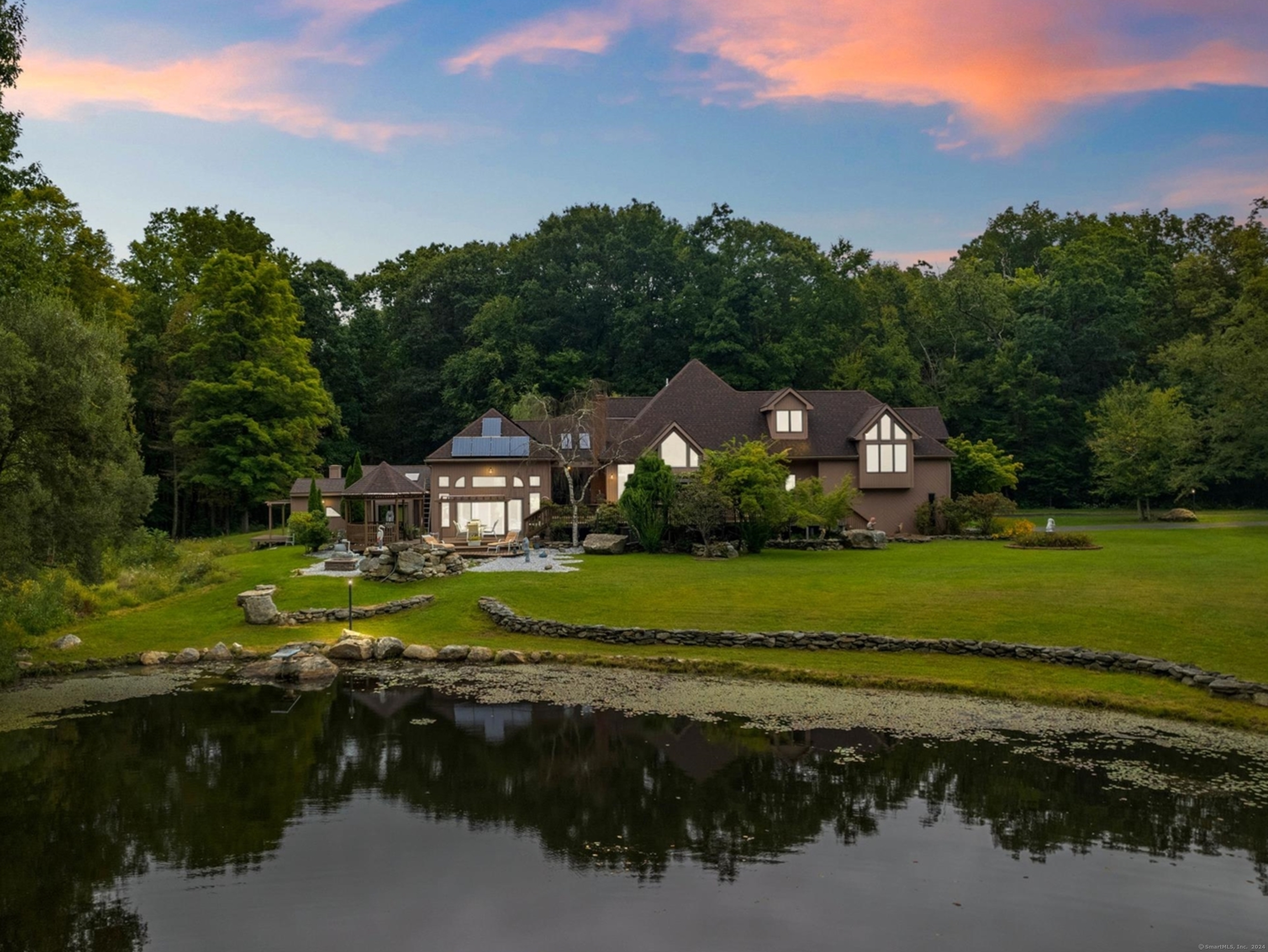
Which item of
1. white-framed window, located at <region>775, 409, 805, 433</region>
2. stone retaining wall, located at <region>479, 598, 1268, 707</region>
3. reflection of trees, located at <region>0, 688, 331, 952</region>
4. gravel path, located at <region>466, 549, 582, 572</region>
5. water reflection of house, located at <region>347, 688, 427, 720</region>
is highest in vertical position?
white-framed window, located at <region>775, 409, 805, 433</region>

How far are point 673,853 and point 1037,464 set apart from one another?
54421 millimetres

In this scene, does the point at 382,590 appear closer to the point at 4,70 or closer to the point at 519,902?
the point at 4,70

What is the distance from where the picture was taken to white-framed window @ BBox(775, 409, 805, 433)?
144 ft

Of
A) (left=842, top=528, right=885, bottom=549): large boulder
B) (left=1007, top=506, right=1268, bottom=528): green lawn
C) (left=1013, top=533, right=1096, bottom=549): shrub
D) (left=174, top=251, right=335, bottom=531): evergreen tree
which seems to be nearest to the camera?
(left=1013, top=533, right=1096, bottom=549): shrub

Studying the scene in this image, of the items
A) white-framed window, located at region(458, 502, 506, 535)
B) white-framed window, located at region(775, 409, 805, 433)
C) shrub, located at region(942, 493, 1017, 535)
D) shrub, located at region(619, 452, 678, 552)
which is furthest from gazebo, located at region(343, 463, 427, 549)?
shrub, located at region(942, 493, 1017, 535)

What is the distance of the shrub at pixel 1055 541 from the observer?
34312 millimetres

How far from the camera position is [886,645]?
21031 mm

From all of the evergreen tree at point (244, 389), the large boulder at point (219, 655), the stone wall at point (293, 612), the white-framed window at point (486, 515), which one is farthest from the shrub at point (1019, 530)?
the evergreen tree at point (244, 389)

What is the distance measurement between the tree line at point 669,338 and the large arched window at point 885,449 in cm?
1451

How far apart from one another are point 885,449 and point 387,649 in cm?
2689

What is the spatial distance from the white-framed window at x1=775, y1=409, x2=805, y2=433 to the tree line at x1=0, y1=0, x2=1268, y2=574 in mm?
15327

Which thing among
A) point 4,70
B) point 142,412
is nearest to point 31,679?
point 4,70

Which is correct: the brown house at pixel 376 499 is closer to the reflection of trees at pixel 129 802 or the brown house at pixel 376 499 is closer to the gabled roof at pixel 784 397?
the gabled roof at pixel 784 397

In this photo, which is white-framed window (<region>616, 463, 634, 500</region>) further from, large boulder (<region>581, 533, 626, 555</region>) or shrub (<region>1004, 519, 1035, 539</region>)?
shrub (<region>1004, 519, 1035, 539</region>)
